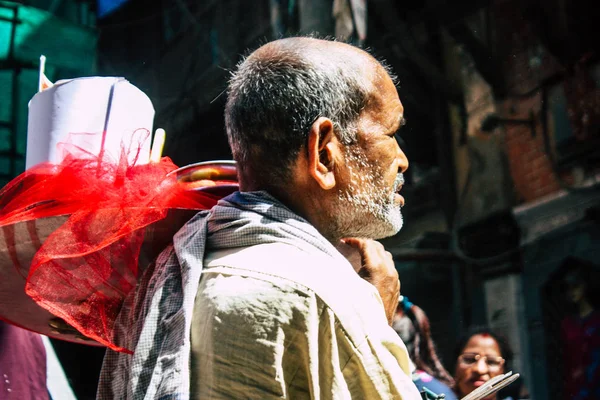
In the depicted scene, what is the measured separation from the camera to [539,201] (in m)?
4.89

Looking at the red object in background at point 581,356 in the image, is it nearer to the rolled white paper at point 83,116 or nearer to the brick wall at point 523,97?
the brick wall at point 523,97

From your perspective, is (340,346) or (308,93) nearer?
(340,346)

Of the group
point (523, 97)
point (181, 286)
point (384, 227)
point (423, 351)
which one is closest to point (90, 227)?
point (181, 286)

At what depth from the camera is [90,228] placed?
1.33 m

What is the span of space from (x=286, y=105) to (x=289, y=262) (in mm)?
285

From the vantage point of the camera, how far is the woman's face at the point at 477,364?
379 centimetres

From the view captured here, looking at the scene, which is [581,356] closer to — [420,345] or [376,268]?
[420,345]

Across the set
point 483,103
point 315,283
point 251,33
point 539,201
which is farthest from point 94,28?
point 315,283

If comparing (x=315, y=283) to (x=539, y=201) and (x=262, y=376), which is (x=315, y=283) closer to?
(x=262, y=376)

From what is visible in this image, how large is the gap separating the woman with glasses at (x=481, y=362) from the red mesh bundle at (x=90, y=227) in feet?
8.86

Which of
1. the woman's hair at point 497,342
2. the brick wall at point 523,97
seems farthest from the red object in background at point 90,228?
the brick wall at point 523,97

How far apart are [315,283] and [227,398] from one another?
202mm

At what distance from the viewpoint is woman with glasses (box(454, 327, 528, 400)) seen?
3.78 meters

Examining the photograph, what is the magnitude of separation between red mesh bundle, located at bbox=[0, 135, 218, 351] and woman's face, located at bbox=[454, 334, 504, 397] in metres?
2.72
